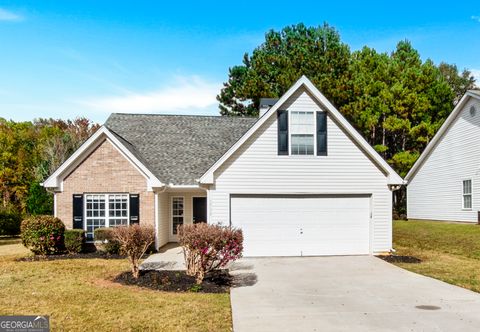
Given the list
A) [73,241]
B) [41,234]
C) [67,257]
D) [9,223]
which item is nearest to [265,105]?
[73,241]

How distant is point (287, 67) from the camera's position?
40.2m

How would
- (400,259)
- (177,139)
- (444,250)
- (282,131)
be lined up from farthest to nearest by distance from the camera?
(177,139), (444,250), (282,131), (400,259)

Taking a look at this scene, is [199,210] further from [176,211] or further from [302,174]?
[302,174]

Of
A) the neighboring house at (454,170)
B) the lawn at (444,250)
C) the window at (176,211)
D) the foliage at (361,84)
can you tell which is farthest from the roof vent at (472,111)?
the window at (176,211)

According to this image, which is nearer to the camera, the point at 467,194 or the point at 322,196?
the point at 322,196

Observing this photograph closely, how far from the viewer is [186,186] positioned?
18953 millimetres

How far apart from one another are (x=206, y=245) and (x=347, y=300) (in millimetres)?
3710

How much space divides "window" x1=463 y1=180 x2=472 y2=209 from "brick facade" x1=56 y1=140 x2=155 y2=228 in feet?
57.3

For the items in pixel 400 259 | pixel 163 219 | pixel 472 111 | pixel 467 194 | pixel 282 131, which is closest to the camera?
pixel 400 259

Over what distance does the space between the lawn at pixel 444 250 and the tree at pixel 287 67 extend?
695 inches

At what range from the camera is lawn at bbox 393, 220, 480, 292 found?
12703 millimetres

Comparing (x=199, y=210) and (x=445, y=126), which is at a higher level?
(x=445, y=126)

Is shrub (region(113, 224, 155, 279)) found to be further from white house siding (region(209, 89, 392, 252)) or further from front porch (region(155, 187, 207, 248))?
front porch (region(155, 187, 207, 248))

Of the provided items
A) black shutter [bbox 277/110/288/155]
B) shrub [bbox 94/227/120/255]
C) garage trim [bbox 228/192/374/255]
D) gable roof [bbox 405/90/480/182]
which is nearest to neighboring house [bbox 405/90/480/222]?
gable roof [bbox 405/90/480/182]
